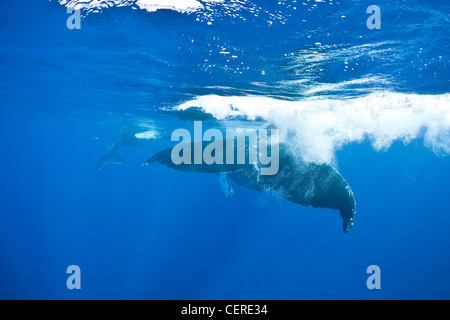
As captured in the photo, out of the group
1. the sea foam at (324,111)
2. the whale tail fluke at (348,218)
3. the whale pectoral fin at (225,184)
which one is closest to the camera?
the whale tail fluke at (348,218)

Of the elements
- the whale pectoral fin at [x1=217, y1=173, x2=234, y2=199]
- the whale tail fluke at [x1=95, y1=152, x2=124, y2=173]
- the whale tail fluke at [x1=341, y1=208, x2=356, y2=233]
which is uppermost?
the whale tail fluke at [x1=95, y1=152, x2=124, y2=173]

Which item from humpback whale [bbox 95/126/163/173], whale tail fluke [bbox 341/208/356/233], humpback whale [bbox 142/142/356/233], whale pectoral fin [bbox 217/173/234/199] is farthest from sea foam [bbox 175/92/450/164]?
humpback whale [bbox 95/126/163/173]

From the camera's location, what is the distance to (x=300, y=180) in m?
8.09

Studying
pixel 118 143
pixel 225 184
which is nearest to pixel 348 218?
pixel 225 184

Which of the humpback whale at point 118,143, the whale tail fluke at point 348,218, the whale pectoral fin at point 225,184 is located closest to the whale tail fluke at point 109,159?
the humpback whale at point 118,143

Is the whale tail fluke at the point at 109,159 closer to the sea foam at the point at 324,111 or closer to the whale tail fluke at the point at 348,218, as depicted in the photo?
the sea foam at the point at 324,111

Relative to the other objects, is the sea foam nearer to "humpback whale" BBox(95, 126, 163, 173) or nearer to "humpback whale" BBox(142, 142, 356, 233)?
Answer: "humpback whale" BBox(142, 142, 356, 233)

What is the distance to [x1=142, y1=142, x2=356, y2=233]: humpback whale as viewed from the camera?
7.45m

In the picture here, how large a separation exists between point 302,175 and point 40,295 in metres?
25.1

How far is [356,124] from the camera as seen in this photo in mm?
21562

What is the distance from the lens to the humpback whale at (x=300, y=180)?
293 inches

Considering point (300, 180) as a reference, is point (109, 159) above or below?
above

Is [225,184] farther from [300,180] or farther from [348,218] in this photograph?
[348,218]
